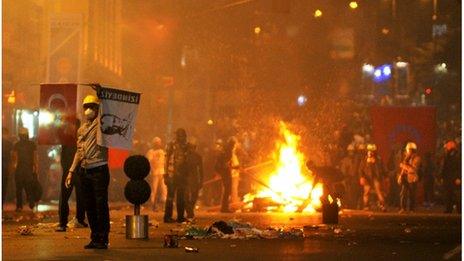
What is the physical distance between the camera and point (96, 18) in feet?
135

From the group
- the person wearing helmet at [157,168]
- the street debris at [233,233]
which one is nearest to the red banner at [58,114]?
the street debris at [233,233]

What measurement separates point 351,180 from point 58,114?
12.5 meters

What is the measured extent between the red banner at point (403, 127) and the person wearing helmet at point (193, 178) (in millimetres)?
7429

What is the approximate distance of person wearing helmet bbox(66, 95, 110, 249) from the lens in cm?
1245

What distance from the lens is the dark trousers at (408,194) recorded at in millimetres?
25031

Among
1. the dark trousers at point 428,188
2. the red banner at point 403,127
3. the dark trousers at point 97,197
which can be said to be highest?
the red banner at point 403,127

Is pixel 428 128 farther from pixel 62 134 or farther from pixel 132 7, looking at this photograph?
pixel 132 7

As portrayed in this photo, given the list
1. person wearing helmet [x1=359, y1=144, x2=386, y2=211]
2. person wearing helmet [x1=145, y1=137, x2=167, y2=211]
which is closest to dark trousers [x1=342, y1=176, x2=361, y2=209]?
person wearing helmet [x1=359, y1=144, x2=386, y2=211]

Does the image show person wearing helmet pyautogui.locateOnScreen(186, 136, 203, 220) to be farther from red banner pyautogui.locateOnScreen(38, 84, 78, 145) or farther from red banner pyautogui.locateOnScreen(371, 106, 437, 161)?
red banner pyautogui.locateOnScreen(371, 106, 437, 161)

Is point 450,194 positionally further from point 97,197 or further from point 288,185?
point 97,197

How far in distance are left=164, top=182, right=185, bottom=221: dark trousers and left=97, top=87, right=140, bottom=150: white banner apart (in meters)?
6.90

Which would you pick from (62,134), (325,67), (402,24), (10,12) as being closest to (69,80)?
(10,12)

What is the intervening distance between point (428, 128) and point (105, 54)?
689 inches

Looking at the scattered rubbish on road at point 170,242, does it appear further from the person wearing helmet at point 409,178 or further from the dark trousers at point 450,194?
the dark trousers at point 450,194
